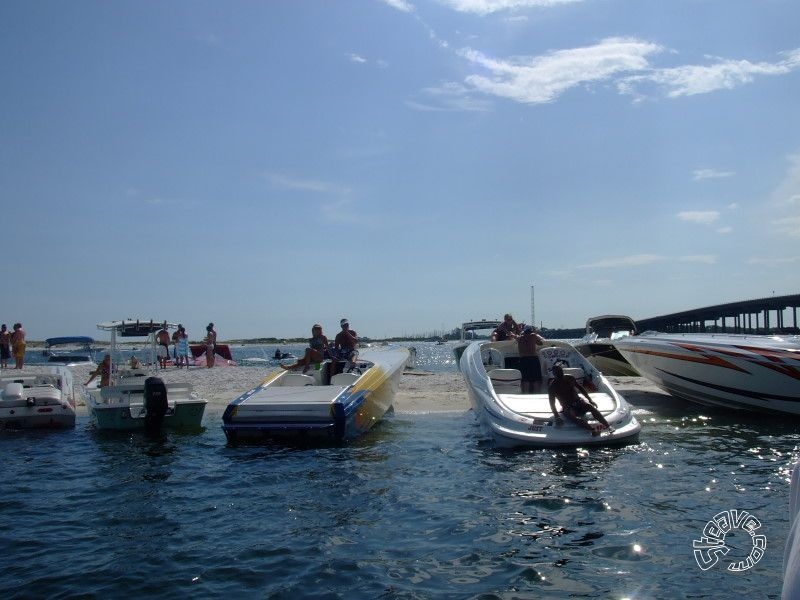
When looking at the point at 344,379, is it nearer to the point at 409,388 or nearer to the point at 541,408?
the point at 541,408

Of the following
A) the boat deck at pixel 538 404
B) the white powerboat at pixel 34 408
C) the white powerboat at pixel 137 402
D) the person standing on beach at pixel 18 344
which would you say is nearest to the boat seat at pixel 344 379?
the white powerboat at pixel 137 402

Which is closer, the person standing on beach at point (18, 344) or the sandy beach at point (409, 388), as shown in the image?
the sandy beach at point (409, 388)

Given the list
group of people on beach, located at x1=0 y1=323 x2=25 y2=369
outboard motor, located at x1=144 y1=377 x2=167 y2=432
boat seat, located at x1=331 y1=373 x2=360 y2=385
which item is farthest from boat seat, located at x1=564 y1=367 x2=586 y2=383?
group of people on beach, located at x1=0 y1=323 x2=25 y2=369

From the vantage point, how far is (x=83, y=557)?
5762 mm

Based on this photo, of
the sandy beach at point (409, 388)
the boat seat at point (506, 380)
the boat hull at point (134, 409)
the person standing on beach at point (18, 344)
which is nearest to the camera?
the boat hull at point (134, 409)

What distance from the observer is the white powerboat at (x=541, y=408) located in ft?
31.8

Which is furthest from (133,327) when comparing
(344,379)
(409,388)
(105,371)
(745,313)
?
(745,313)

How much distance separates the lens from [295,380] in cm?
1345

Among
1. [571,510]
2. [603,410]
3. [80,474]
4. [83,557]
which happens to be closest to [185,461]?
[80,474]

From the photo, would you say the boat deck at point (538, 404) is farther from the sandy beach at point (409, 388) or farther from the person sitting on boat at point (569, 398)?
the sandy beach at point (409, 388)

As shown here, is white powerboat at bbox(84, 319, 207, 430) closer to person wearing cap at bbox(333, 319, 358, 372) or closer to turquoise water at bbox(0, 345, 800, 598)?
turquoise water at bbox(0, 345, 800, 598)

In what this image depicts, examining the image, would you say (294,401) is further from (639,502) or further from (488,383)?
(639,502)

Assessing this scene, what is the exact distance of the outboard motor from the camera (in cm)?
1179

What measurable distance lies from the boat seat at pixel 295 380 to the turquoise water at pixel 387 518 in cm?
250
